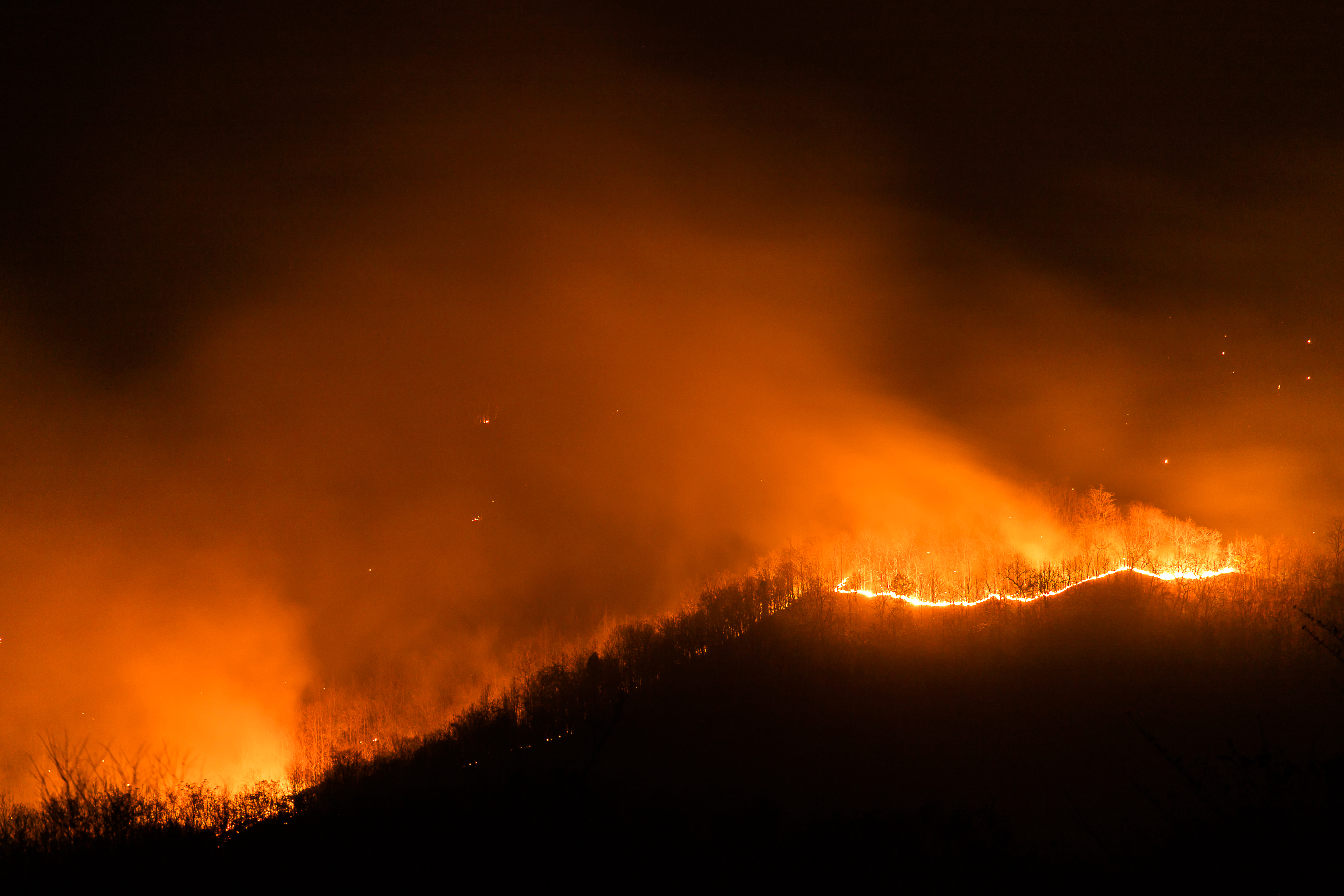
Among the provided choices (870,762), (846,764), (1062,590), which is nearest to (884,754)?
(870,762)

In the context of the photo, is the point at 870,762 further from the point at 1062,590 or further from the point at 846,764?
the point at 1062,590

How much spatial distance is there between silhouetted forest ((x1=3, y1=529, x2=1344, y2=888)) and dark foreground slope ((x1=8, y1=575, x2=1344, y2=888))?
73 mm

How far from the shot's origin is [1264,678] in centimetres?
3097

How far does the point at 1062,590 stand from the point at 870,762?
1655cm

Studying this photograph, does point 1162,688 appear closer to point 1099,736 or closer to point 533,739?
point 1099,736

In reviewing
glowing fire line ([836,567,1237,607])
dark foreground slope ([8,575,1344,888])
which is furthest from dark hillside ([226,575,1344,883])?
glowing fire line ([836,567,1237,607])

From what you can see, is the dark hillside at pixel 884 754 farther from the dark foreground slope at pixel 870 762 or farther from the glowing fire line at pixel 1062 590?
the glowing fire line at pixel 1062 590

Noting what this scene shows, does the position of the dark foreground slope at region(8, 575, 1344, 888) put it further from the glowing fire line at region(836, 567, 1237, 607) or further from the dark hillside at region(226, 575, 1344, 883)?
the glowing fire line at region(836, 567, 1237, 607)

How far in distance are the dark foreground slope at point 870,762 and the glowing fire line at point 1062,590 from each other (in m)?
0.61

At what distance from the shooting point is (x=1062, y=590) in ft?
134

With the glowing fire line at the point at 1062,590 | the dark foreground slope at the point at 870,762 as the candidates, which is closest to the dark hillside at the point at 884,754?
the dark foreground slope at the point at 870,762

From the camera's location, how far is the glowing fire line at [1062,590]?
1558 inches

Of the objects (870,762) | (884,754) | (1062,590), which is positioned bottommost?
(884,754)

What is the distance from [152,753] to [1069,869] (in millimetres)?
77342
